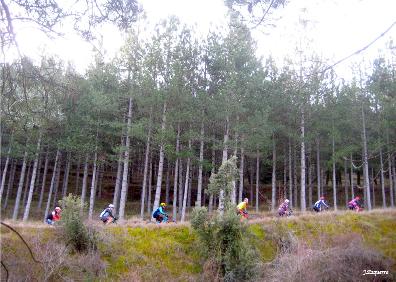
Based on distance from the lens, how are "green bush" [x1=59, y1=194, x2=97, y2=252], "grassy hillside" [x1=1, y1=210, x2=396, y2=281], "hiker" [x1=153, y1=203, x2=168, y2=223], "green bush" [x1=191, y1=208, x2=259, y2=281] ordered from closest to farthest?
"grassy hillside" [x1=1, y1=210, x2=396, y2=281] → "green bush" [x1=191, y1=208, x2=259, y2=281] → "green bush" [x1=59, y1=194, x2=97, y2=252] → "hiker" [x1=153, y1=203, x2=168, y2=223]

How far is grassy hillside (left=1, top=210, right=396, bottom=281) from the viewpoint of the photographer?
1386 cm

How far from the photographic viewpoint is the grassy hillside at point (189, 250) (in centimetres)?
1386

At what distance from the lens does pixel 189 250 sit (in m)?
16.8

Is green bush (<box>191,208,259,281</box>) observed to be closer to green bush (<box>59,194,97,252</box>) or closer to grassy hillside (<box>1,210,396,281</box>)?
grassy hillside (<box>1,210,396,281</box>)

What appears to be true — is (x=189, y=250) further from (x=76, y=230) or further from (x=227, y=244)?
(x=76, y=230)

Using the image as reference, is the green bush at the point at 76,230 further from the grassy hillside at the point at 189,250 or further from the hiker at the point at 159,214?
the hiker at the point at 159,214

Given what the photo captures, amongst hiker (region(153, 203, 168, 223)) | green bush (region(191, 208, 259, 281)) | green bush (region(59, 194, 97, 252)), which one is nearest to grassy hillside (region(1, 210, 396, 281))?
green bush (region(59, 194, 97, 252))

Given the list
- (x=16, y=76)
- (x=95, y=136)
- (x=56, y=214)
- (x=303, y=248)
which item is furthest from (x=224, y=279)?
(x=95, y=136)

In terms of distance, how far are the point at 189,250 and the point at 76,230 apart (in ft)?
16.0

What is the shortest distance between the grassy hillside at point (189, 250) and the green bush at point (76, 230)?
0.36 m

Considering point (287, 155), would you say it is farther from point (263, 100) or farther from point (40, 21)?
point (40, 21)

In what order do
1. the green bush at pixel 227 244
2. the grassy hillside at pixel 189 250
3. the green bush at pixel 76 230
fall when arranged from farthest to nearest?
the green bush at pixel 76 230, the green bush at pixel 227 244, the grassy hillside at pixel 189 250

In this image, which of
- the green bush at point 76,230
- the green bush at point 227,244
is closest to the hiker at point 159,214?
the green bush at point 227,244

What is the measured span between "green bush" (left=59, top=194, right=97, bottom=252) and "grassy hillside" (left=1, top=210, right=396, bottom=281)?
1.17 feet
